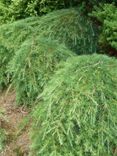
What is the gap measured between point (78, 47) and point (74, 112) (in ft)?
6.40

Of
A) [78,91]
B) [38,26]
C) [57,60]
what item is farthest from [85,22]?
[78,91]

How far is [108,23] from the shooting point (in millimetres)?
4820

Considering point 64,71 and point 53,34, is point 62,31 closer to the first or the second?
point 53,34

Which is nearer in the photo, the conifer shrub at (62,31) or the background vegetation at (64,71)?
the background vegetation at (64,71)

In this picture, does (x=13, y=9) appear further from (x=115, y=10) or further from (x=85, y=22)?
(x=115, y=10)

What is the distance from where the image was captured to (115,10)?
494cm

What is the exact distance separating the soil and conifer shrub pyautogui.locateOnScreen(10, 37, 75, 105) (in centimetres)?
16

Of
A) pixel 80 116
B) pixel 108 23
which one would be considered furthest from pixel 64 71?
pixel 108 23

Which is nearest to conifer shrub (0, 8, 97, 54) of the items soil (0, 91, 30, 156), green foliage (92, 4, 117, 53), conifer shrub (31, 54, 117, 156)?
green foliage (92, 4, 117, 53)

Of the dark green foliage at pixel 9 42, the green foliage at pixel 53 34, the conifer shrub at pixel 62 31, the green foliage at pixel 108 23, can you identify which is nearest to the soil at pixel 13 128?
the dark green foliage at pixel 9 42

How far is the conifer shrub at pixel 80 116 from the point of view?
12.3ft

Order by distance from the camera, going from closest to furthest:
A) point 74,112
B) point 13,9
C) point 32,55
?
1. point 74,112
2. point 32,55
3. point 13,9

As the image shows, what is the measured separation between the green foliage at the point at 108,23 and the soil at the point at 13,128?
1.32 meters

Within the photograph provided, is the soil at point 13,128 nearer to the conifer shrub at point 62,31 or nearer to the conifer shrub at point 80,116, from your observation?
the conifer shrub at point 80,116
